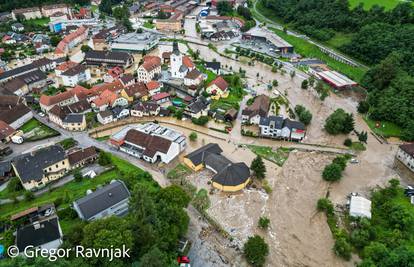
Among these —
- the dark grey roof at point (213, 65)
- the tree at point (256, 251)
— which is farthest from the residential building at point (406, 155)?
the dark grey roof at point (213, 65)

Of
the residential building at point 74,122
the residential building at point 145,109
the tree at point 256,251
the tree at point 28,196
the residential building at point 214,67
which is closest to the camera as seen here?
the tree at point 256,251

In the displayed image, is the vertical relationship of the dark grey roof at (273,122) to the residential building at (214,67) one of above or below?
above

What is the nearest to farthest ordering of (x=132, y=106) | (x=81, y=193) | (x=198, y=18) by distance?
(x=81, y=193), (x=132, y=106), (x=198, y=18)

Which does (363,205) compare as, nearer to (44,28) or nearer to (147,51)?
(147,51)

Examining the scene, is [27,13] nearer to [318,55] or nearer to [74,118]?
[74,118]

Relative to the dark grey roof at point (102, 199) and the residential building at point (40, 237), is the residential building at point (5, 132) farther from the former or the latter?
the residential building at point (40, 237)

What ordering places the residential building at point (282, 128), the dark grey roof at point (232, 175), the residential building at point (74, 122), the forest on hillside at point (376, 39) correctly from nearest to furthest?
the dark grey roof at point (232, 175) < the residential building at point (282, 128) < the residential building at point (74, 122) < the forest on hillside at point (376, 39)

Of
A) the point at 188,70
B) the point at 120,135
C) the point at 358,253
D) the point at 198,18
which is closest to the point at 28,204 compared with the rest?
the point at 120,135

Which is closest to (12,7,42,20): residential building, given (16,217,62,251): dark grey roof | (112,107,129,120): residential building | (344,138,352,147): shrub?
(112,107,129,120): residential building
